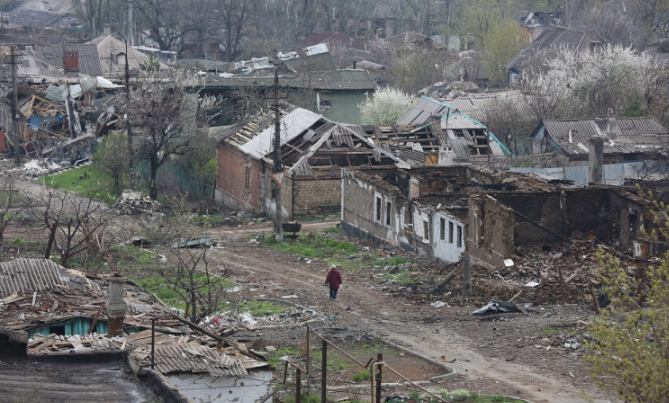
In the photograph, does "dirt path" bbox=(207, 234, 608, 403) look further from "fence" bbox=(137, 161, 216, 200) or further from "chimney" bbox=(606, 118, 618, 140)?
"chimney" bbox=(606, 118, 618, 140)

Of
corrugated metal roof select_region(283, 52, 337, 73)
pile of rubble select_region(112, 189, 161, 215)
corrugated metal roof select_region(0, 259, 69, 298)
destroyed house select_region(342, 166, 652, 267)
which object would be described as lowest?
pile of rubble select_region(112, 189, 161, 215)

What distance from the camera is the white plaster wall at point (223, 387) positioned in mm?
13992

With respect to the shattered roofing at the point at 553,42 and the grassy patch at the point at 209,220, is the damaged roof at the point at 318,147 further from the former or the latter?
the shattered roofing at the point at 553,42

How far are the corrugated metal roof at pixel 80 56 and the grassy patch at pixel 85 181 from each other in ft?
69.4

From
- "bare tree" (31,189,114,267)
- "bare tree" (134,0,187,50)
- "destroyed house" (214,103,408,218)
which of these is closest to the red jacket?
"bare tree" (31,189,114,267)

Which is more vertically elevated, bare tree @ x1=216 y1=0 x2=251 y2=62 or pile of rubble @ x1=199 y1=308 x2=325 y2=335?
bare tree @ x1=216 y1=0 x2=251 y2=62

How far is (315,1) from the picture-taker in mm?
104938

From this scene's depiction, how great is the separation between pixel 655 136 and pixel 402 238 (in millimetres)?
16815

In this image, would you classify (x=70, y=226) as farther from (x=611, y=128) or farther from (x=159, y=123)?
(x=611, y=128)

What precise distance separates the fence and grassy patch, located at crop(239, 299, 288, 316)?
19747 mm

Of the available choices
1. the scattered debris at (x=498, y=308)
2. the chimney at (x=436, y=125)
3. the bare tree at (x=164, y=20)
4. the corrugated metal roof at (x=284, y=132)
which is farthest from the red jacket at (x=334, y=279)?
the bare tree at (x=164, y=20)

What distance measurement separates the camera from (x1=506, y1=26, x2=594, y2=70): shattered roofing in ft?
248

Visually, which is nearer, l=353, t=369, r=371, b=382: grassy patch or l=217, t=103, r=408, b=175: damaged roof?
l=353, t=369, r=371, b=382: grassy patch

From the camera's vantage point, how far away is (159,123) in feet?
145
